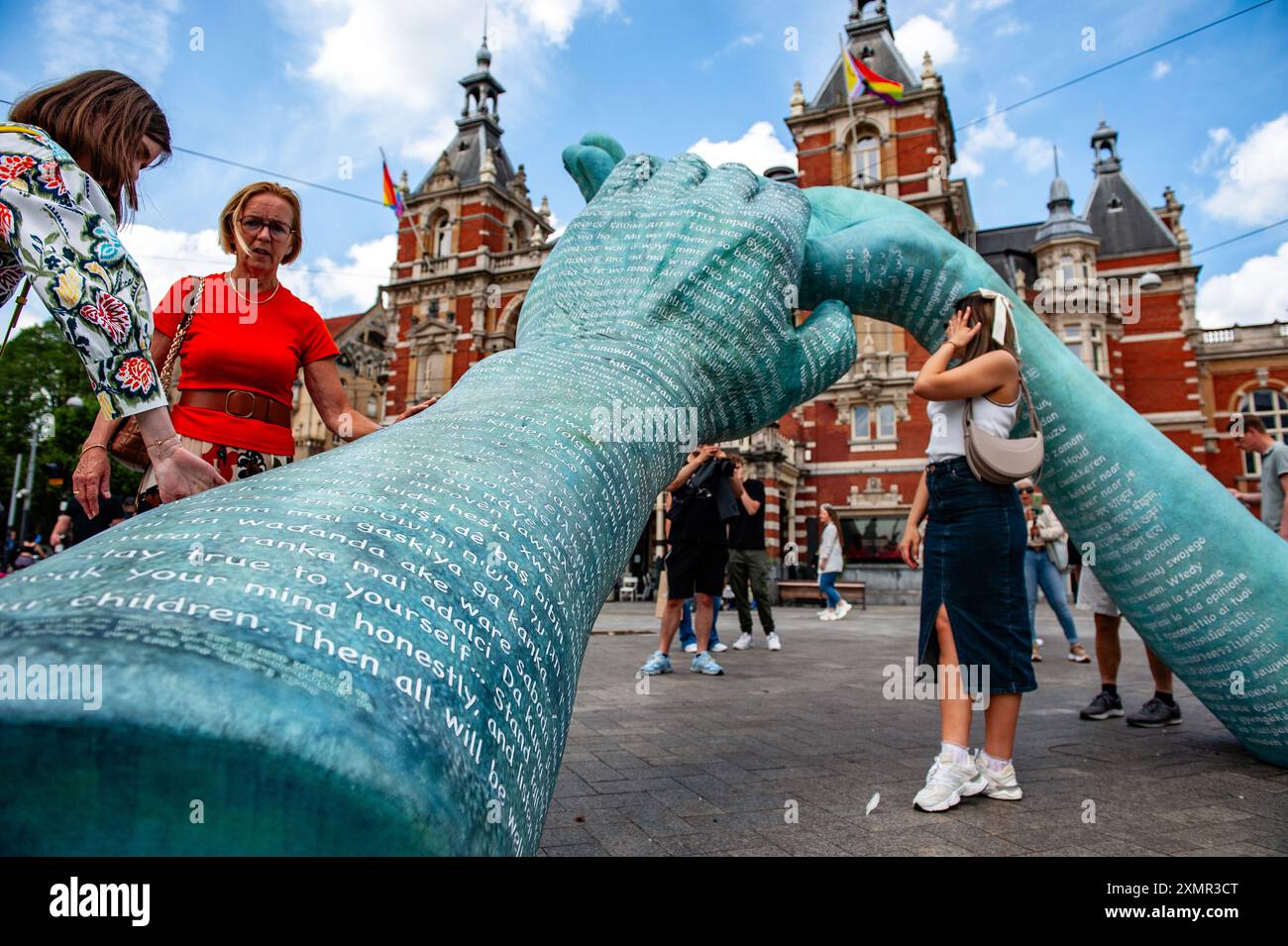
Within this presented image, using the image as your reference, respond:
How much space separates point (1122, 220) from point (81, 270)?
1400 inches

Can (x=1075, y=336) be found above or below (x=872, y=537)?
above

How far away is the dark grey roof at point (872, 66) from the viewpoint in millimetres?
26219

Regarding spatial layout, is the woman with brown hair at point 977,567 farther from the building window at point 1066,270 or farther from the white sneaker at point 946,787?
the building window at point 1066,270

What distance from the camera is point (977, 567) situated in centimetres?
272

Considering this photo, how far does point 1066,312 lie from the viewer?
26672 millimetres

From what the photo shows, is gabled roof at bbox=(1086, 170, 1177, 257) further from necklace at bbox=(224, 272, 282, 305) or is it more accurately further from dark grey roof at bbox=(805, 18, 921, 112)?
necklace at bbox=(224, 272, 282, 305)

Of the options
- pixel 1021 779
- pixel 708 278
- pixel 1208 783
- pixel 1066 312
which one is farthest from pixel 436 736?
pixel 1066 312

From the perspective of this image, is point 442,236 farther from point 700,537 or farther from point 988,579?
point 988,579

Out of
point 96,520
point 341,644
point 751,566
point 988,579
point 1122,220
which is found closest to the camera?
point 341,644

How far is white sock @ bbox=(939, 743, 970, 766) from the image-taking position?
2637mm

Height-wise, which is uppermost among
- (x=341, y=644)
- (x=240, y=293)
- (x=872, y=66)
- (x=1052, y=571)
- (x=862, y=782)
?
(x=872, y=66)

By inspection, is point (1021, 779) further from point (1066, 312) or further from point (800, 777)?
point (1066, 312)

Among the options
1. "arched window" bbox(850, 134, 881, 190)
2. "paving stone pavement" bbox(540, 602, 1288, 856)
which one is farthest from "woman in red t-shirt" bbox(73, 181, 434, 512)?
"arched window" bbox(850, 134, 881, 190)

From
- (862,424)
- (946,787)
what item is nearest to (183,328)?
(946,787)
